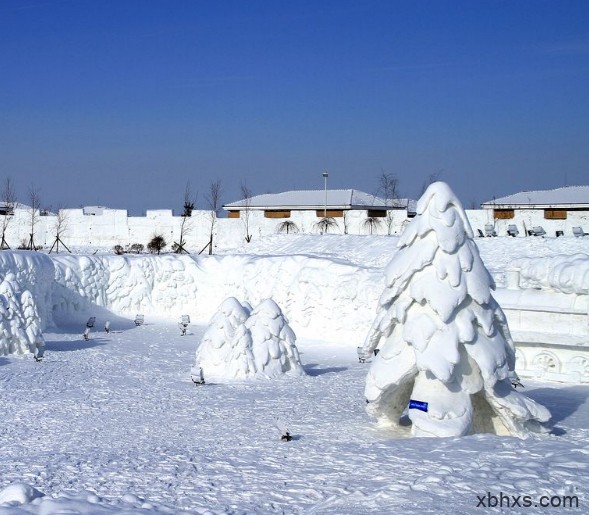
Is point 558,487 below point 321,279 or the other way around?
below

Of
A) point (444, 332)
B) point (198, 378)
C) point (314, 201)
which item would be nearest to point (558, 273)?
point (444, 332)

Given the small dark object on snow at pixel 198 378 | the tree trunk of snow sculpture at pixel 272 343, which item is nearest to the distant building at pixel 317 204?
the tree trunk of snow sculpture at pixel 272 343

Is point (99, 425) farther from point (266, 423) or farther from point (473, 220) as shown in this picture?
point (473, 220)

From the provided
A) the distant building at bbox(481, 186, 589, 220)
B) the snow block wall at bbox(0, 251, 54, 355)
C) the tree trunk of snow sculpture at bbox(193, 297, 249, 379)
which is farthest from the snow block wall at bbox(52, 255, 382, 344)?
the distant building at bbox(481, 186, 589, 220)

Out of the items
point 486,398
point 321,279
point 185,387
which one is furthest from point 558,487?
point 321,279

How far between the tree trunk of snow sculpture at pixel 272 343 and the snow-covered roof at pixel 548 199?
2914 cm

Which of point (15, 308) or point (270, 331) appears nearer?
point (270, 331)

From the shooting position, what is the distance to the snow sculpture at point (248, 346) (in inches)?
571

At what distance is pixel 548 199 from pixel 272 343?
3116 cm

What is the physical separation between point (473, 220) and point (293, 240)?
10410mm

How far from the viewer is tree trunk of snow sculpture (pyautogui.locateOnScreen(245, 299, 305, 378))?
14.7 meters

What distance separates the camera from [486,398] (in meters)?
9.34

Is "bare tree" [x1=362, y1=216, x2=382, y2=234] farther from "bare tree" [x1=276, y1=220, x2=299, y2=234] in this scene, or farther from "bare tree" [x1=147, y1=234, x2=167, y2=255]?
"bare tree" [x1=147, y1=234, x2=167, y2=255]

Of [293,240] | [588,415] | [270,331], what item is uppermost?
[293,240]
